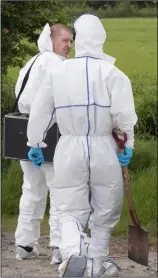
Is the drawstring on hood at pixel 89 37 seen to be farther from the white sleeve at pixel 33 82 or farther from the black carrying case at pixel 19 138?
the black carrying case at pixel 19 138

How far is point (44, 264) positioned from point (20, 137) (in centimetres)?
99

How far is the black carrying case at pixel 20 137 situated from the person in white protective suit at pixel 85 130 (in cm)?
58

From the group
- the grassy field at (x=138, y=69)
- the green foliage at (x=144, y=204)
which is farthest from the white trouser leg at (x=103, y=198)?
the grassy field at (x=138, y=69)

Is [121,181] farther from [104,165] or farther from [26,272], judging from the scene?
[26,272]

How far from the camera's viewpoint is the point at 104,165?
541 cm

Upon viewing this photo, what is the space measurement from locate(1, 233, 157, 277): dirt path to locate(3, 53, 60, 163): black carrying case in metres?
0.81

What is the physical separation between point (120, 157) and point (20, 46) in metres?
3.79

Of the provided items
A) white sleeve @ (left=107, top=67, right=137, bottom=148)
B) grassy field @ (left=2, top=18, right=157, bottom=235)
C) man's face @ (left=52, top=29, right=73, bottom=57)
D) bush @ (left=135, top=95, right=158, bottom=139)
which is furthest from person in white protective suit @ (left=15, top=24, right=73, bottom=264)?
bush @ (left=135, top=95, right=158, bottom=139)

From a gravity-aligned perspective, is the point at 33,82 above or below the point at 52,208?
above

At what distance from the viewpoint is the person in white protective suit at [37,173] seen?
20.0ft

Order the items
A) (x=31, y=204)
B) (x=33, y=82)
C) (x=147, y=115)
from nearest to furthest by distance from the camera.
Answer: (x=33, y=82)
(x=31, y=204)
(x=147, y=115)

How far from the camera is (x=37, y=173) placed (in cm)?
630

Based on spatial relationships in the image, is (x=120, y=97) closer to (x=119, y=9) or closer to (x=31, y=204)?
(x=31, y=204)

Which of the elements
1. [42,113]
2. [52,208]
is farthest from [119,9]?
[42,113]
